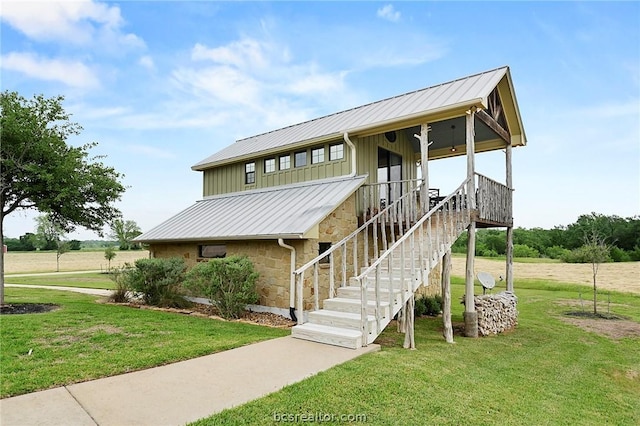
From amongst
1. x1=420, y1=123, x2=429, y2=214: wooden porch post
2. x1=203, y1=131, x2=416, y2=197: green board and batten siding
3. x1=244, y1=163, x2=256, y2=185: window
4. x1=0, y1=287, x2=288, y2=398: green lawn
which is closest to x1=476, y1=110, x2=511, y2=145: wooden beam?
x1=420, y1=123, x2=429, y2=214: wooden porch post

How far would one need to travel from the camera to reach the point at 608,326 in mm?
10695

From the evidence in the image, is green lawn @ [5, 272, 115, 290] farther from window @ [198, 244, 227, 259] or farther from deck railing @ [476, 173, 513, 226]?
deck railing @ [476, 173, 513, 226]

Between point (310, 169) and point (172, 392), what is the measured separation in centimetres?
857

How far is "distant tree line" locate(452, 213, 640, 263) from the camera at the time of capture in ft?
108

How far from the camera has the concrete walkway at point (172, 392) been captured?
338 cm

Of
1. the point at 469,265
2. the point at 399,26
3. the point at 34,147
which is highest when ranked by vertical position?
the point at 399,26

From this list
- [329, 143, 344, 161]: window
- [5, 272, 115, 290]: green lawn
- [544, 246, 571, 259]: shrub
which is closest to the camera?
[329, 143, 344, 161]: window

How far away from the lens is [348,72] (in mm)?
15625

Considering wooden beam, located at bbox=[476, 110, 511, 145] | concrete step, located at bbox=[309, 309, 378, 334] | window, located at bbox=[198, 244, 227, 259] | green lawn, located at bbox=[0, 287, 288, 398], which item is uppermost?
wooden beam, located at bbox=[476, 110, 511, 145]

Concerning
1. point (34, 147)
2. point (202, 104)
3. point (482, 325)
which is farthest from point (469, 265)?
point (202, 104)

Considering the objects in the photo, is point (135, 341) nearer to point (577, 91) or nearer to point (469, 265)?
point (469, 265)

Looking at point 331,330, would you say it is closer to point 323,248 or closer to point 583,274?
point 323,248

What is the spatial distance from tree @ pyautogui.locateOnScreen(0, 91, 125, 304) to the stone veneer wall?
4.69m

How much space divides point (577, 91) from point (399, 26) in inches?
361
